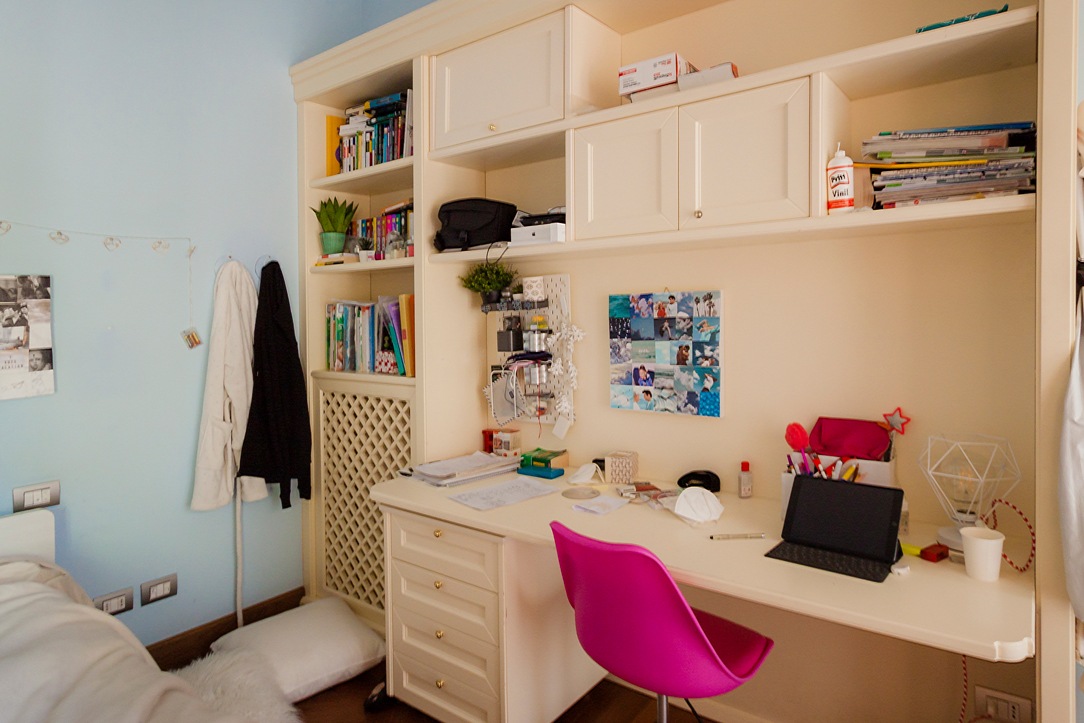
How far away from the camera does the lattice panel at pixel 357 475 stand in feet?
8.98

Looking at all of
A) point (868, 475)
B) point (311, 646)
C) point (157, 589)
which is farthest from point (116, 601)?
point (868, 475)

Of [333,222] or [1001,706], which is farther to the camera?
[333,222]

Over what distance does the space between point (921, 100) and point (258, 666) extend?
2796 millimetres

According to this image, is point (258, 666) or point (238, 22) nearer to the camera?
point (258, 666)

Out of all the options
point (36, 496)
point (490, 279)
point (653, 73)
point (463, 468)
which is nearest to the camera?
point (653, 73)

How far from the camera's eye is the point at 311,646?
248cm

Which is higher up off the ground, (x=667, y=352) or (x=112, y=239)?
(x=112, y=239)

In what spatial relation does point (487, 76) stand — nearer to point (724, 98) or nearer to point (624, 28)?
point (624, 28)

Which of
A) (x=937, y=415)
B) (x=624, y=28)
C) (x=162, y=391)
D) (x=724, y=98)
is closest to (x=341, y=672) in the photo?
(x=162, y=391)

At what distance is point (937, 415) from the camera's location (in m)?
1.81

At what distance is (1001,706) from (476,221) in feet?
6.95

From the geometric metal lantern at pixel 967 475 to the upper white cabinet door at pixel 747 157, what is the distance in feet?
2.47

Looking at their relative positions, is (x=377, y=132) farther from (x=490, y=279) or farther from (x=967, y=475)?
(x=967, y=475)

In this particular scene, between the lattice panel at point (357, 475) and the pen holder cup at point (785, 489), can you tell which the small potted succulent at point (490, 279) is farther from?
the pen holder cup at point (785, 489)
